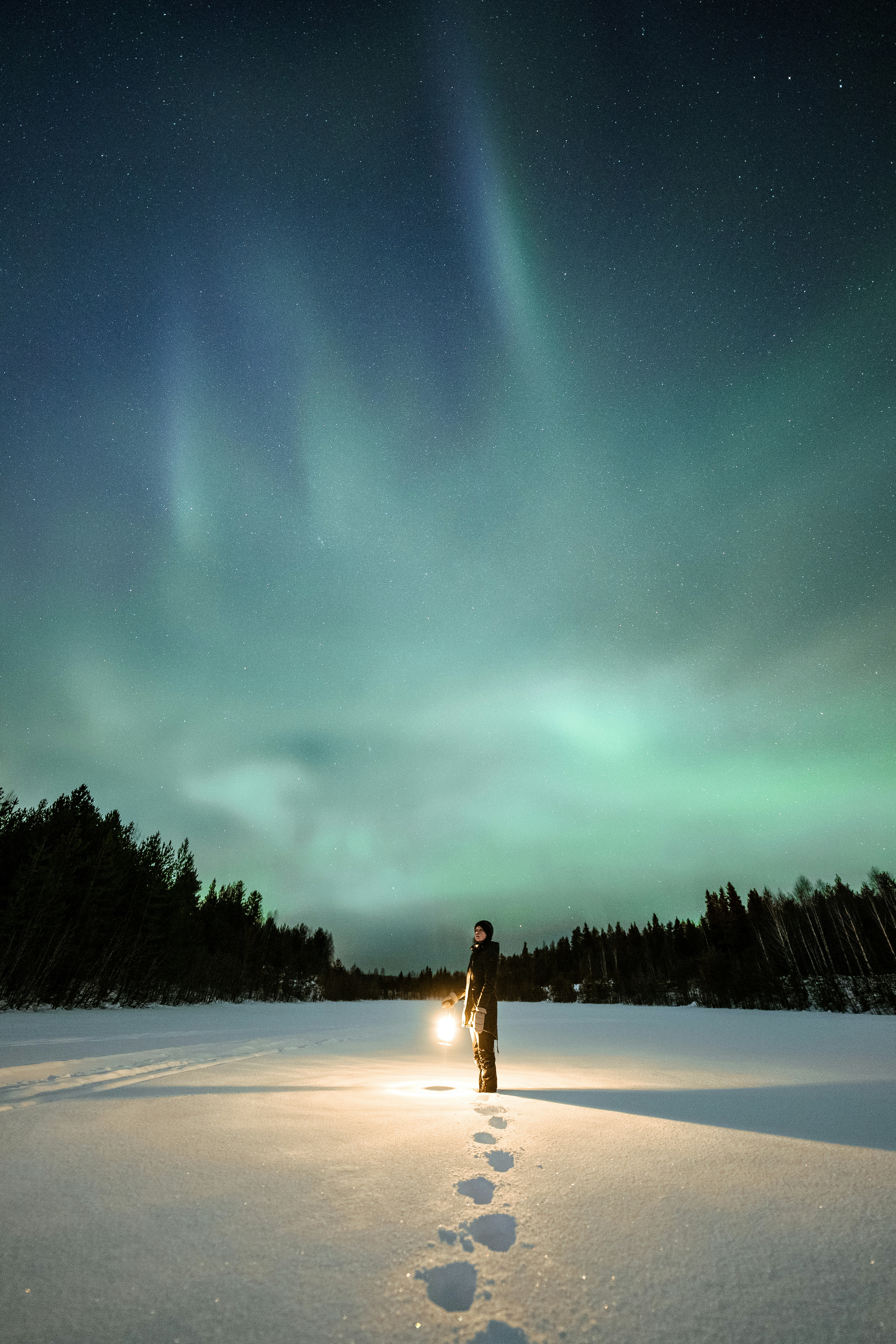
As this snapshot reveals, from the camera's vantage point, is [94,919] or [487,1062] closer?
[487,1062]

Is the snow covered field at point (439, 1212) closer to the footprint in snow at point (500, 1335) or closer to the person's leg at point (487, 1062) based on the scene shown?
the footprint in snow at point (500, 1335)

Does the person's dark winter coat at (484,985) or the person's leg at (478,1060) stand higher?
the person's dark winter coat at (484,985)

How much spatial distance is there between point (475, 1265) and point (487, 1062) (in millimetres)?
4883

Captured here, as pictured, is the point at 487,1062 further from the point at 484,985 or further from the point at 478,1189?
the point at 478,1189

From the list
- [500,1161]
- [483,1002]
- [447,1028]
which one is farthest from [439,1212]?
[447,1028]

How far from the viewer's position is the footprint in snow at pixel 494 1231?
2484mm

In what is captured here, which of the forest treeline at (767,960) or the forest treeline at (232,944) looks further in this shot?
the forest treeline at (767,960)

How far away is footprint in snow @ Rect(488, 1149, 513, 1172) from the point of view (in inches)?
139

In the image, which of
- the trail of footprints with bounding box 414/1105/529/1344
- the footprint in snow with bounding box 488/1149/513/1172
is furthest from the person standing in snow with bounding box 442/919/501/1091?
the trail of footprints with bounding box 414/1105/529/1344

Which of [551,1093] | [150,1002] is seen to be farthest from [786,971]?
[551,1093]

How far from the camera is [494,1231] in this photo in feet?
8.62

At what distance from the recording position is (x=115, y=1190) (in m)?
3.03

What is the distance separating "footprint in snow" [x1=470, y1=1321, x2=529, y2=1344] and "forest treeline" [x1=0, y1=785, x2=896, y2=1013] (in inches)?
435

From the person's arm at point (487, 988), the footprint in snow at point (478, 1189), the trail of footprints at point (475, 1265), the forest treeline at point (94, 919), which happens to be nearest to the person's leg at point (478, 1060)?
the person's arm at point (487, 988)
